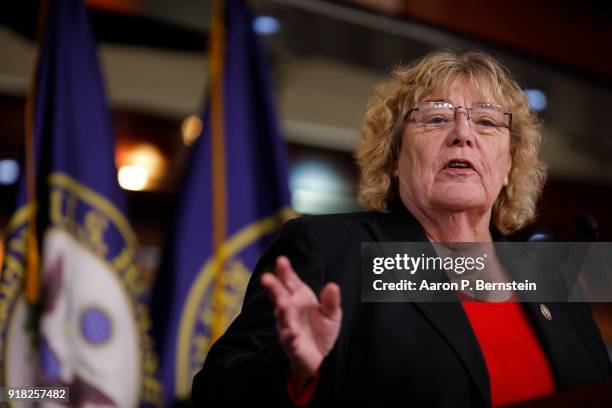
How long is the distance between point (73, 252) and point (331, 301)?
1.43 m

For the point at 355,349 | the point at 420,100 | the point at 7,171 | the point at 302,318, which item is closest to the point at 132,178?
the point at 7,171

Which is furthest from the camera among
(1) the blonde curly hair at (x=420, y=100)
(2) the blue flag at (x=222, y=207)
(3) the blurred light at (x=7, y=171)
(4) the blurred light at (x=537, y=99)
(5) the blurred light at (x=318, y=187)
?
(5) the blurred light at (x=318, y=187)

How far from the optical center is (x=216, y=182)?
7.63 feet

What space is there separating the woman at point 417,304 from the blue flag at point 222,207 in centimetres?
95

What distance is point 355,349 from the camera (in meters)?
1.03

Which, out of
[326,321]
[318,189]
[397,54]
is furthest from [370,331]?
[318,189]

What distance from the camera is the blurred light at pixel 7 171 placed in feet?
10.3

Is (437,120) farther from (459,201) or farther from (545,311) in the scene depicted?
(545,311)

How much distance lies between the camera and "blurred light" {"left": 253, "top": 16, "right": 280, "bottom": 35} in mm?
3033

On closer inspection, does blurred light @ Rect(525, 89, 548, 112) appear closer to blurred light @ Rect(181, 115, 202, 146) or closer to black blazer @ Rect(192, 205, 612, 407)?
blurred light @ Rect(181, 115, 202, 146)

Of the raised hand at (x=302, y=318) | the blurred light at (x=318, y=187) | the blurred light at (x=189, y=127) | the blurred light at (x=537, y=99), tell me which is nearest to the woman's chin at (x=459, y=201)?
the raised hand at (x=302, y=318)

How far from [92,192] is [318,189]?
223 cm

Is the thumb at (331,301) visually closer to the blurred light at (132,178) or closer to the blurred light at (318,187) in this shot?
the blurred light at (132,178)

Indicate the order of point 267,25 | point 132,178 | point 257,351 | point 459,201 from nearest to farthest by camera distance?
point 257,351, point 459,201, point 267,25, point 132,178
